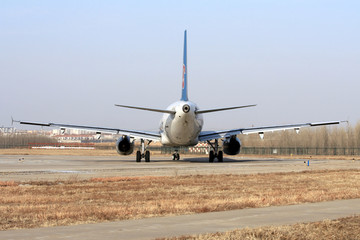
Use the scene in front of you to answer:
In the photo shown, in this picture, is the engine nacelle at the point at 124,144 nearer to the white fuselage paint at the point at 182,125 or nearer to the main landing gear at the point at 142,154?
the main landing gear at the point at 142,154

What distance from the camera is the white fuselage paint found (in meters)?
47.6

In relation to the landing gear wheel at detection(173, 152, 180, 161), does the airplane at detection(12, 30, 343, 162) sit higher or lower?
higher

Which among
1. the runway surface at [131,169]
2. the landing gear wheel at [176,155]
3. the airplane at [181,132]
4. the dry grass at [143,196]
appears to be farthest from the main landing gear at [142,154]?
the dry grass at [143,196]

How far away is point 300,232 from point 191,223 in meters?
2.69

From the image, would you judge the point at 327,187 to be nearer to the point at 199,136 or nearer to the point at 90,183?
the point at 90,183

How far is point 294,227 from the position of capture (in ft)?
41.4

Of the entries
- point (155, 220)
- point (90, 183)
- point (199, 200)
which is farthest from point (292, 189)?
point (155, 220)

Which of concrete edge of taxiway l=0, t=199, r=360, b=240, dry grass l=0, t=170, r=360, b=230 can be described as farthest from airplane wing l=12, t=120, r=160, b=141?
concrete edge of taxiway l=0, t=199, r=360, b=240

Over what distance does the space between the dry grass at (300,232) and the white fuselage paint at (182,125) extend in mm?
34344

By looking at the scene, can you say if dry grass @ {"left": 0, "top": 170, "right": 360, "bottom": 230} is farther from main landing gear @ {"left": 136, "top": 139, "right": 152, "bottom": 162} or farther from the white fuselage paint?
main landing gear @ {"left": 136, "top": 139, "right": 152, "bottom": 162}

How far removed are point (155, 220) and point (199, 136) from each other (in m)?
42.1

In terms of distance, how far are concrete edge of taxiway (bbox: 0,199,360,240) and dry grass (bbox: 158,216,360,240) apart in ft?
2.30

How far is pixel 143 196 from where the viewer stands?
20828mm

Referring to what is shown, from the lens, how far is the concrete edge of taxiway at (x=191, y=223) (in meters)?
11.6
